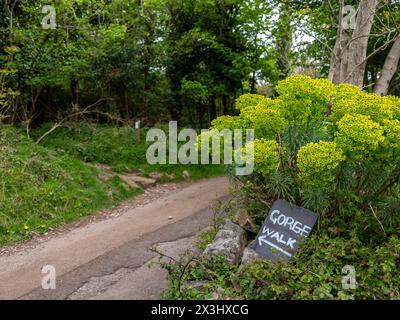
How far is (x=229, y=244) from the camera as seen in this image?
14.0ft

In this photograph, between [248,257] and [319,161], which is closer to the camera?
[319,161]

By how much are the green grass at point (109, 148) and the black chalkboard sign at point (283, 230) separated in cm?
504

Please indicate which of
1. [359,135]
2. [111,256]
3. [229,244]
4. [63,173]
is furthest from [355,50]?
[63,173]

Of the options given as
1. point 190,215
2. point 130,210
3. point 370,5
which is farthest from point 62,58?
point 370,5

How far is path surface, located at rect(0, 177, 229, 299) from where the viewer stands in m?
4.27

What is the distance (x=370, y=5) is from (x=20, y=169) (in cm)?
660

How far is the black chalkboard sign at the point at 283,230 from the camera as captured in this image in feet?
13.3

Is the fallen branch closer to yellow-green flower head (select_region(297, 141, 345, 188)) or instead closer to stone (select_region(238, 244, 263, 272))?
stone (select_region(238, 244, 263, 272))

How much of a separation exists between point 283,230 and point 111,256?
2.36 m

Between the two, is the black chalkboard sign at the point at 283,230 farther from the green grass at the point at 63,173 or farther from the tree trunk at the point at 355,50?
the green grass at the point at 63,173

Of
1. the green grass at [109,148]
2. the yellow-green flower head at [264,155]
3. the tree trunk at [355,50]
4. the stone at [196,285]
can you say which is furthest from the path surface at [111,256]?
the tree trunk at [355,50]

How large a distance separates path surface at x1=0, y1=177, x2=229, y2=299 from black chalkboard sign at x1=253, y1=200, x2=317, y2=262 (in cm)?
119

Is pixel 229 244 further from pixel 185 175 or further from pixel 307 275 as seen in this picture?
pixel 185 175
